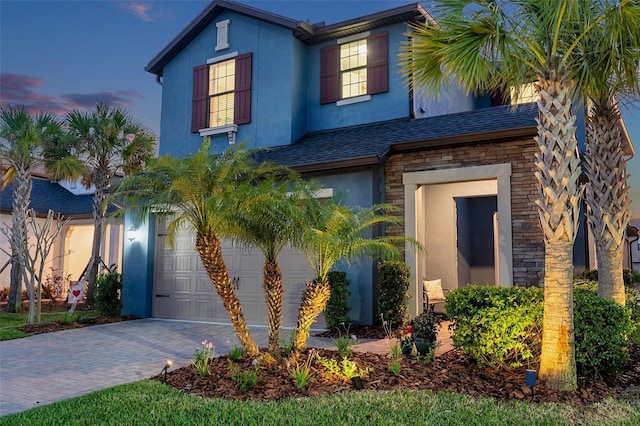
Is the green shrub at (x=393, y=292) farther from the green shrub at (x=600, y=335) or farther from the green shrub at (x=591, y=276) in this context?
the green shrub at (x=600, y=335)

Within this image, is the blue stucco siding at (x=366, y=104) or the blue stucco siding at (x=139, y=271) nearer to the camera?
the blue stucco siding at (x=366, y=104)

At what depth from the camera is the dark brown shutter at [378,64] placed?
1184 cm

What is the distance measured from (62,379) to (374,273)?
5.69m

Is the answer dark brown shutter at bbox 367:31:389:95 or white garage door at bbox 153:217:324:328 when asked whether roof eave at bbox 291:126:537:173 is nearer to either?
white garage door at bbox 153:217:324:328

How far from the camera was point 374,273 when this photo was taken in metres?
9.78

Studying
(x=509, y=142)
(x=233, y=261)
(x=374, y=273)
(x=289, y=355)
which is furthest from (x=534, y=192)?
(x=233, y=261)

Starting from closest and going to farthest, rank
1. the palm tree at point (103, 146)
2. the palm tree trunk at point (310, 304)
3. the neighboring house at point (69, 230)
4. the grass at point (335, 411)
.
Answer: the grass at point (335, 411) → the palm tree trunk at point (310, 304) → the palm tree at point (103, 146) → the neighboring house at point (69, 230)

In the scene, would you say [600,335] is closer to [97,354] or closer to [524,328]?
[524,328]

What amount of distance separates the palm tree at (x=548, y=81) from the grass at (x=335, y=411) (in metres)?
0.73

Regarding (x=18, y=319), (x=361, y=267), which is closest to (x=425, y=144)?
(x=361, y=267)

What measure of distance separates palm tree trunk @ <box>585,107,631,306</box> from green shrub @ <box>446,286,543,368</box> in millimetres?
1395

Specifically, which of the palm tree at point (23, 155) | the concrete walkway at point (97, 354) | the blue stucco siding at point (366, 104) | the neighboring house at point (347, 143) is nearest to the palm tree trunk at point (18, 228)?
the palm tree at point (23, 155)

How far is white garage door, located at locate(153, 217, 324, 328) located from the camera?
10.7 metres

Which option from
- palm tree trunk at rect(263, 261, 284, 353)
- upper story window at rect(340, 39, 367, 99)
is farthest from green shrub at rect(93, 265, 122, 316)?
palm tree trunk at rect(263, 261, 284, 353)
